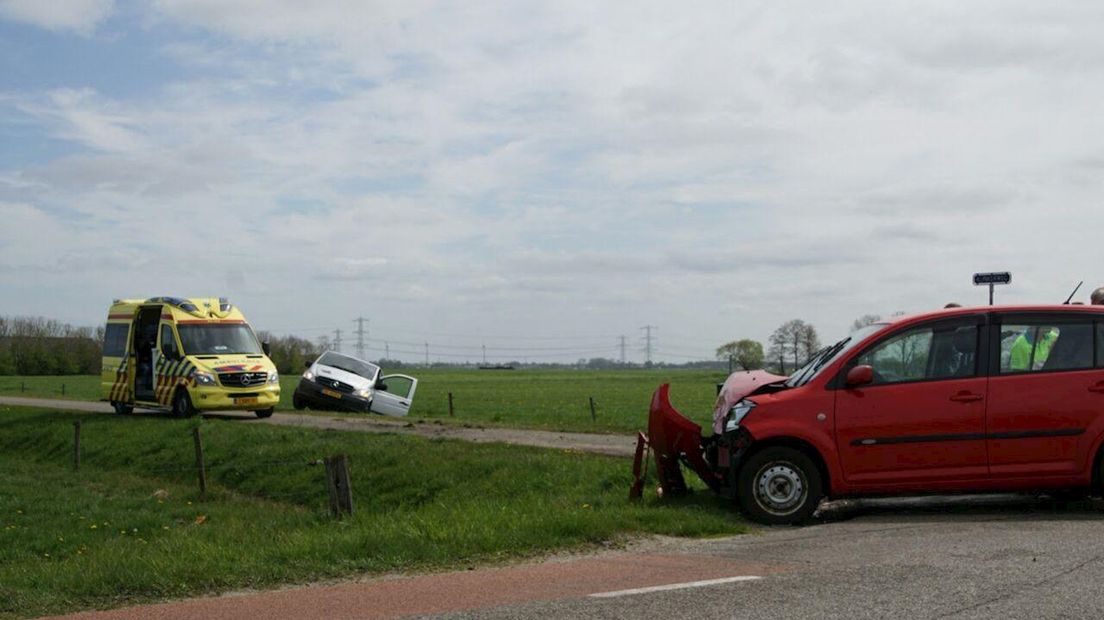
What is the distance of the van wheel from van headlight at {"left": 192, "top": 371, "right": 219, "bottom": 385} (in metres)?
19.7

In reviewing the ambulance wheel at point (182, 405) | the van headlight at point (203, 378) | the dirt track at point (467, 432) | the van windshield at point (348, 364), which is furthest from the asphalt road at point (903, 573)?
the van windshield at point (348, 364)

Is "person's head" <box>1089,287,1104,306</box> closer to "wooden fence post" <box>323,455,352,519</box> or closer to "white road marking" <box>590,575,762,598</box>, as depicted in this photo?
"white road marking" <box>590,575,762,598</box>

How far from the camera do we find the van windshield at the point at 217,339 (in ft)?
90.1

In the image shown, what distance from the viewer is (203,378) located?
26953 millimetres

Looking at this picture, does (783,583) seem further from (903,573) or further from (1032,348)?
(1032,348)

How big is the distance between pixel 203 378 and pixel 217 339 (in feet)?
4.30

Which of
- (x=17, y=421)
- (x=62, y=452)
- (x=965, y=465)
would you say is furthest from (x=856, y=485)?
(x=17, y=421)

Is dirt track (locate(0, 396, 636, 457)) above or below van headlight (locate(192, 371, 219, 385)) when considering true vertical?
below

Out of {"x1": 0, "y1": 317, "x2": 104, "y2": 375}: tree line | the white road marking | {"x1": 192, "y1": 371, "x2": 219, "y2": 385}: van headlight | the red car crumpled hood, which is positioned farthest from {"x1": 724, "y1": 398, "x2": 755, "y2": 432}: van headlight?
{"x1": 0, "y1": 317, "x2": 104, "y2": 375}: tree line

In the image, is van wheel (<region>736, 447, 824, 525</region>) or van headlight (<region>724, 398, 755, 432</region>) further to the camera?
van headlight (<region>724, 398, 755, 432</region>)

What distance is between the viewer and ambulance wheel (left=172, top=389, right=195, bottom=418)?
90.3 ft

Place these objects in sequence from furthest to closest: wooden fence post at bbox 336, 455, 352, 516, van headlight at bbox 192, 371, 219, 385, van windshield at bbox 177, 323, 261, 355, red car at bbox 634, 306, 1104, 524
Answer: van windshield at bbox 177, 323, 261, 355 < van headlight at bbox 192, 371, 219, 385 < wooden fence post at bbox 336, 455, 352, 516 < red car at bbox 634, 306, 1104, 524

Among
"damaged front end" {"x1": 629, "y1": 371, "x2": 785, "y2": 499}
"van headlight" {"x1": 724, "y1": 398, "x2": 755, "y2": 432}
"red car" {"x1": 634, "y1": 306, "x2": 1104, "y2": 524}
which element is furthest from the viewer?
"damaged front end" {"x1": 629, "y1": 371, "x2": 785, "y2": 499}

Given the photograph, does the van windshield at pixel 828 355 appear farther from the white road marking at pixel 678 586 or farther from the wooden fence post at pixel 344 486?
the wooden fence post at pixel 344 486
